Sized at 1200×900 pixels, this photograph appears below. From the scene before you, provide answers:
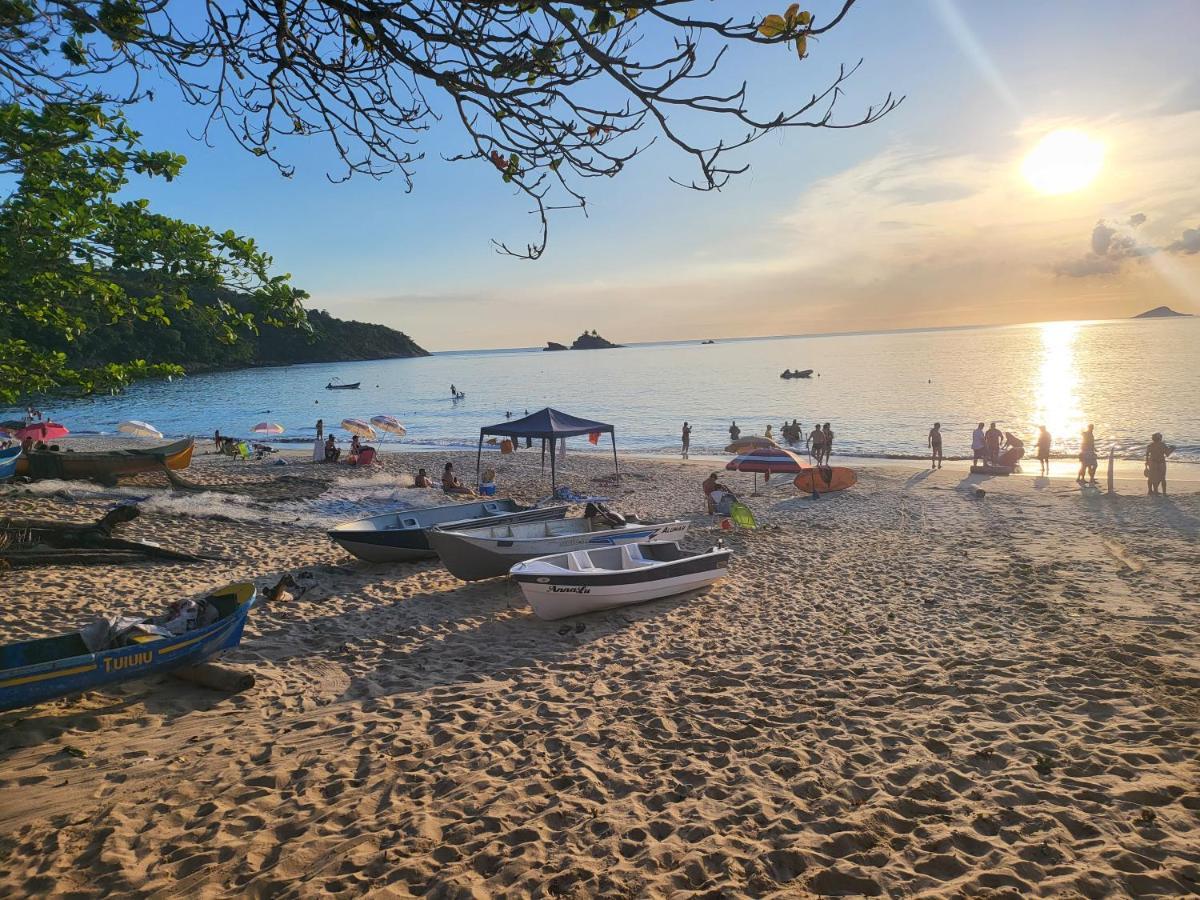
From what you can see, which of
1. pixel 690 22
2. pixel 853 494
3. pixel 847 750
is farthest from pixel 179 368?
pixel 853 494

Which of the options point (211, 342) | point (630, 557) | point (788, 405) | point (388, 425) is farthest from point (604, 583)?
point (788, 405)

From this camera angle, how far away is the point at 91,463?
1750cm

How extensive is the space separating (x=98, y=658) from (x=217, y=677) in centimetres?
110

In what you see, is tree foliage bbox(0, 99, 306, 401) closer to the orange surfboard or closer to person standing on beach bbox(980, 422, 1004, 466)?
the orange surfboard

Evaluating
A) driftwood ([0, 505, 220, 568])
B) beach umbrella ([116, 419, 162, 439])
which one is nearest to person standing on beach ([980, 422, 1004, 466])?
driftwood ([0, 505, 220, 568])

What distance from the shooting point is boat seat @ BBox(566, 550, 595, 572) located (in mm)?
10169

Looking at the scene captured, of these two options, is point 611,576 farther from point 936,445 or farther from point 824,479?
point 936,445

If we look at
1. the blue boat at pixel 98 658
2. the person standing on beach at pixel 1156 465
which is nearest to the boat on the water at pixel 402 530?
the blue boat at pixel 98 658

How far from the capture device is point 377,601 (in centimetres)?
1027

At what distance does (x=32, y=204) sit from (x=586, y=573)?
6999 mm

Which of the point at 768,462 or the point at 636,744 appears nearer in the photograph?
the point at 636,744

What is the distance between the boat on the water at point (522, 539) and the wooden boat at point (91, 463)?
38.4ft

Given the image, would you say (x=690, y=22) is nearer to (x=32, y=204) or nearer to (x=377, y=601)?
(x=32, y=204)

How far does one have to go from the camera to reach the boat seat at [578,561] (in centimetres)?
1017
